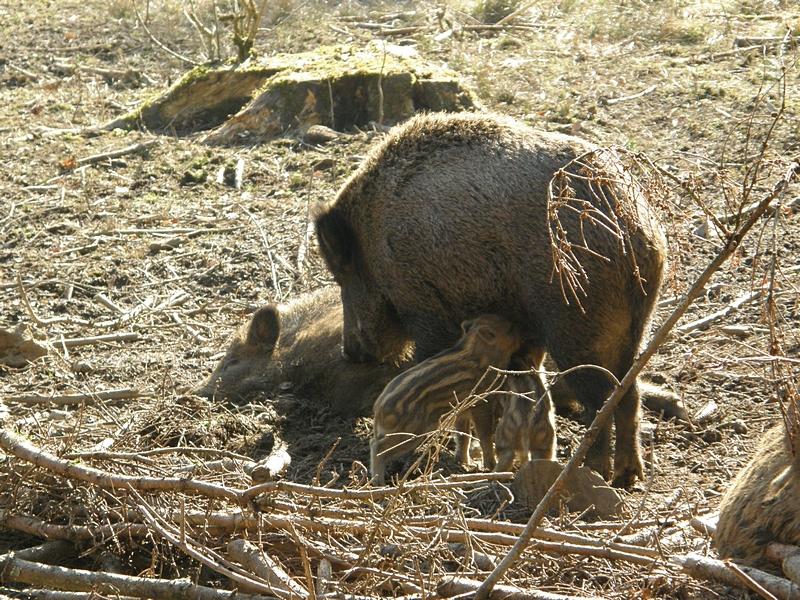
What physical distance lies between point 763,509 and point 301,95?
26.6 feet

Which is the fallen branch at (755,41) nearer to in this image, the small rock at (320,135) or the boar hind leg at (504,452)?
the small rock at (320,135)

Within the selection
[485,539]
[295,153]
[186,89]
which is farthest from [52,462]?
[186,89]

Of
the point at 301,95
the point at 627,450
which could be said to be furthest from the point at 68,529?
the point at 301,95

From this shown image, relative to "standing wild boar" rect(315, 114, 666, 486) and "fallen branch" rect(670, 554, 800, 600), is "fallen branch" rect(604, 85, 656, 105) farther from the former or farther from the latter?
"fallen branch" rect(670, 554, 800, 600)

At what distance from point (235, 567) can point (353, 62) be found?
804 centimetres

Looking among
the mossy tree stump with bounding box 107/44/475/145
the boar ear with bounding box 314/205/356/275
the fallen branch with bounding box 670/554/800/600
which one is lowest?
the fallen branch with bounding box 670/554/800/600

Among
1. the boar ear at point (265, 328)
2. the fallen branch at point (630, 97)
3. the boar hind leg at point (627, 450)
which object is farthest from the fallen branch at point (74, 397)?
the fallen branch at point (630, 97)

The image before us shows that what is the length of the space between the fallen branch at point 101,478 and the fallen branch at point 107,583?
34 centimetres

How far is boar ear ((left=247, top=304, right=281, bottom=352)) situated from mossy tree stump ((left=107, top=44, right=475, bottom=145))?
4.13 m

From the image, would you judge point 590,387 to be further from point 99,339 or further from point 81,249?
point 81,249

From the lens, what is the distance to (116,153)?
32.6 feet

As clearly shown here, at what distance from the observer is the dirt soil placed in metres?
3.87

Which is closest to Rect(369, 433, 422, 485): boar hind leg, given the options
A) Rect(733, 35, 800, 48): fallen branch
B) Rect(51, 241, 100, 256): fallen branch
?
Rect(51, 241, 100, 256): fallen branch

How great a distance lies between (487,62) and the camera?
37.5 ft
